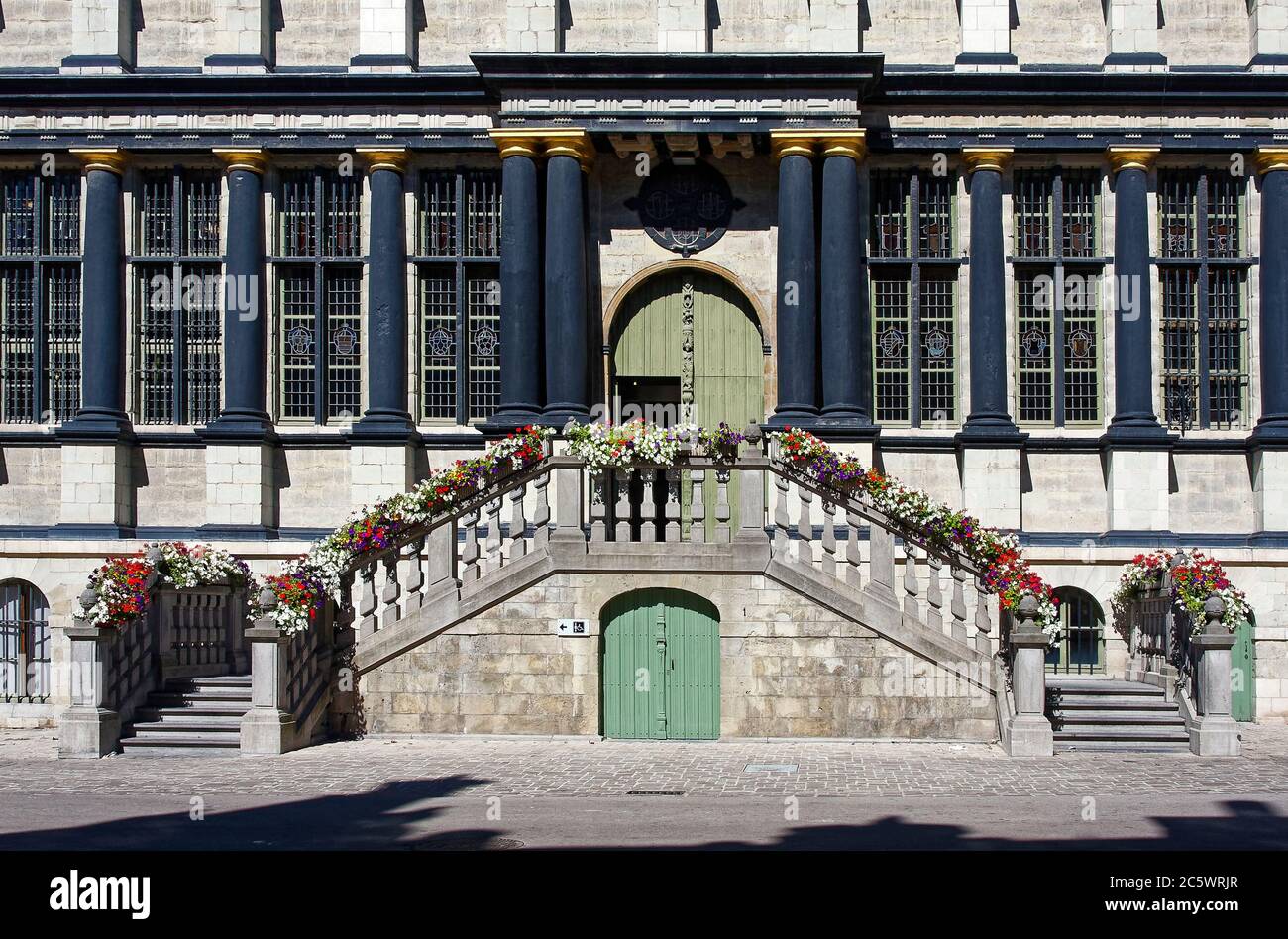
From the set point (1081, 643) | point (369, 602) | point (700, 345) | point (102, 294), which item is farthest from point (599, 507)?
point (102, 294)

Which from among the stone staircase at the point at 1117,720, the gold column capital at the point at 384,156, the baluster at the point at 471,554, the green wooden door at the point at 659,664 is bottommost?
the stone staircase at the point at 1117,720

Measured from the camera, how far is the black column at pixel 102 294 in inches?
858

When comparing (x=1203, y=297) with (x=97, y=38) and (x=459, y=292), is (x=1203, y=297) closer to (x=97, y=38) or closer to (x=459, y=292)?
(x=459, y=292)

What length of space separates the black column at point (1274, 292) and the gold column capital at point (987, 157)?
3.61m

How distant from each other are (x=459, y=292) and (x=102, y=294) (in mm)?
5165

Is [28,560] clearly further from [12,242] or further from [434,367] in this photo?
[434,367]

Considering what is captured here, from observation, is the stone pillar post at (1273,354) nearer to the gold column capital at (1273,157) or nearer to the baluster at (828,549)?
the gold column capital at (1273,157)

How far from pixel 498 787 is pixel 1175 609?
910 cm

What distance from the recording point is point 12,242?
2230 cm

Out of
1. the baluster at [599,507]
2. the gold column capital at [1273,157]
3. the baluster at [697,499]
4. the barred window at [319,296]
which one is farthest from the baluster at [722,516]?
the gold column capital at [1273,157]

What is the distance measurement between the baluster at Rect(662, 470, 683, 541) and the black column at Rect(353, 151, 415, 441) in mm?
4849

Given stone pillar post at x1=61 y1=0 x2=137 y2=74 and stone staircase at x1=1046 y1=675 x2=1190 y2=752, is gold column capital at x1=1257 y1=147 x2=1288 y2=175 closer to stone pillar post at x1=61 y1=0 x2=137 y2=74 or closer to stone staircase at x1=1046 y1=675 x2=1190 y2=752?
stone staircase at x1=1046 y1=675 x2=1190 y2=752

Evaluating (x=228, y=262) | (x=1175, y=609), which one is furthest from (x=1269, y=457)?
(x=228, y=262)

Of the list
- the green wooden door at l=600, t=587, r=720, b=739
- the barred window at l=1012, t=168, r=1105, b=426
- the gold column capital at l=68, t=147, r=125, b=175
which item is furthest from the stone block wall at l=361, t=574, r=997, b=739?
the gold column capital at l=68, t=147, r=125, b=175
